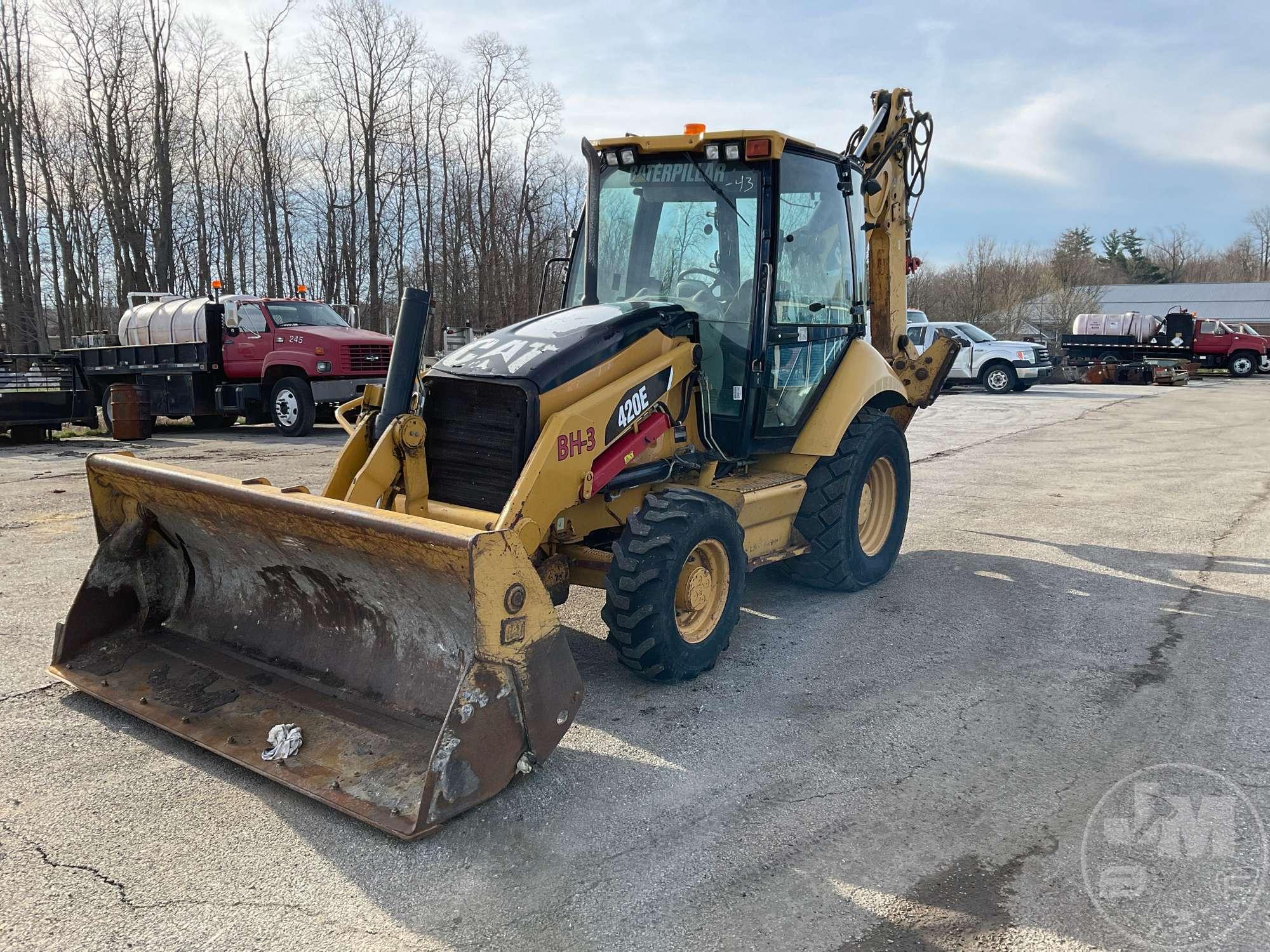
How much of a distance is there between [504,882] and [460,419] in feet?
7.20

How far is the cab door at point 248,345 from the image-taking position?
16.4 meters

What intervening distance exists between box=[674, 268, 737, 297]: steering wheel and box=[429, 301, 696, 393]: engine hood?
390 mm

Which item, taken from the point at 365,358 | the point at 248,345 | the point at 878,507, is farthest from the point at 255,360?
the point at 878,507

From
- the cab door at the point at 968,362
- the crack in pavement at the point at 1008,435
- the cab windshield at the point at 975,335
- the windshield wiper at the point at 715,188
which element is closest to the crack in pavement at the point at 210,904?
the windshield wiper at the point at 715,188

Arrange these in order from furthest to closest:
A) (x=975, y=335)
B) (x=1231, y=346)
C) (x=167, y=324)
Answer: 1. (x=1231, y=346)
2. (x=975, y=335)
3. (x=167, y=324)

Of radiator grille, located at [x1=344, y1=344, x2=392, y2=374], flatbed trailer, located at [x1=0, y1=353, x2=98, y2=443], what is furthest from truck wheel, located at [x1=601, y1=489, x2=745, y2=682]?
flatbed trailer, located at [x1=0, y1=353, x2=98, y2=443]

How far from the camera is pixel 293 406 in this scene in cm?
1619

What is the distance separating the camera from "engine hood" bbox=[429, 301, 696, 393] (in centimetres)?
441

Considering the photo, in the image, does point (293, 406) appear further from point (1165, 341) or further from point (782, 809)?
point (1165, 341)

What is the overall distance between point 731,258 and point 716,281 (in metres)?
0.15

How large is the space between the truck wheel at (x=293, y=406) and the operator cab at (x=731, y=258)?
37.2 feet

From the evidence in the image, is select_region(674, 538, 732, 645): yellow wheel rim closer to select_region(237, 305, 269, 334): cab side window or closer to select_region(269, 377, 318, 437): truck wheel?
select_region(269, 377, 318, 437): truck wheel

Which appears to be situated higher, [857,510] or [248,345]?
[248,345]

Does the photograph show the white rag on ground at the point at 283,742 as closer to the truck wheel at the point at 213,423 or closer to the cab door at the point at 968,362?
the truck wheel at the point at 213,423
